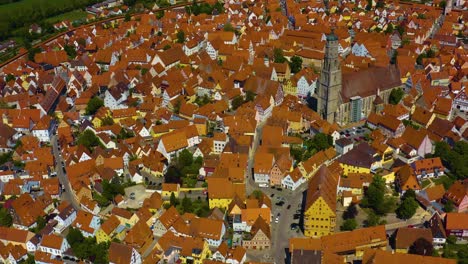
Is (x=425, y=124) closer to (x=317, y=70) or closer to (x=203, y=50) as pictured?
(x=317, y=70)

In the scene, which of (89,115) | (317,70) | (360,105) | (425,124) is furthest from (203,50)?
(425,124)

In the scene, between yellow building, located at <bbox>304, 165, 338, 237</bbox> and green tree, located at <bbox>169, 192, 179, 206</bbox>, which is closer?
yellow building, located at <bbox>304, 165, 338, 237</bbox>

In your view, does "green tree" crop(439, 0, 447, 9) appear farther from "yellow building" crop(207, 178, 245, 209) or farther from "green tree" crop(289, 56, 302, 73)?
"yellow building" crop(207, 178, 245, 209)

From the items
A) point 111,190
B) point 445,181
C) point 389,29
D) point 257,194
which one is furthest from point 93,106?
point 389,29

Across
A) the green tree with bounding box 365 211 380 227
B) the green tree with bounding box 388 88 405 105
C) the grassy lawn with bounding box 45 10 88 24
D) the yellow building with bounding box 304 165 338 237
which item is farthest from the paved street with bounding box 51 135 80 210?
the grassy lawn with bounding box 45 10 88 24

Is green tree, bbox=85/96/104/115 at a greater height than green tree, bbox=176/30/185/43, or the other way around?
A: green tree, bbox=85/96/104/115

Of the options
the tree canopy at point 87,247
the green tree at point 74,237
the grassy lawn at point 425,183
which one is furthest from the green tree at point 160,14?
the grassy lawn at point 425,183

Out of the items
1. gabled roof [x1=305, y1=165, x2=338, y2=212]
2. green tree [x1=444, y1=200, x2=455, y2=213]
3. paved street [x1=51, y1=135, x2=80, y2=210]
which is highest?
gabled roof [x1=305, y1=165, x2=338, y2=212]
